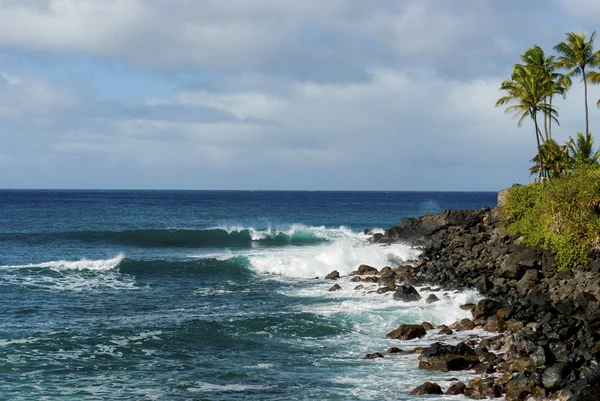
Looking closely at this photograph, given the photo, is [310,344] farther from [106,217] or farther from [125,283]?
[106,217]

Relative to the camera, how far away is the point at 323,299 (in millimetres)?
32781

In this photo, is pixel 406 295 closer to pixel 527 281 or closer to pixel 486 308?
pixel 486 308

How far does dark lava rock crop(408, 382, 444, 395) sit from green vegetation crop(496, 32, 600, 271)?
15047 mm

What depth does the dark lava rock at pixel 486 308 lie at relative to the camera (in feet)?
87.5

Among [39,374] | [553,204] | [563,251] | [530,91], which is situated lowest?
[39,374]

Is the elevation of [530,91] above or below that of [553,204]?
above

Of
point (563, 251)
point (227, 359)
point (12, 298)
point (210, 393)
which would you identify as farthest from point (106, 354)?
point (563, 251)

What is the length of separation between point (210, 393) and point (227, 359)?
386 centimetres

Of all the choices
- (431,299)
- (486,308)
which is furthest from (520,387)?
(431,299)

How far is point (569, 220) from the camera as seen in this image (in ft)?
103

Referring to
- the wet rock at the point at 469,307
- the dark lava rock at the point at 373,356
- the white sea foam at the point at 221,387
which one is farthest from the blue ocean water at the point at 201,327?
the wet rock at the point at 469,307

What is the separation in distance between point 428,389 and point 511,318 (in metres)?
8.68

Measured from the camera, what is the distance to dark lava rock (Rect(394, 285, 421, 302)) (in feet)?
102

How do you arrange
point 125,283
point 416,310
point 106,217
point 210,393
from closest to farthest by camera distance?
point 210,393 → point 416,310 → point 125,283 → point 106,217
